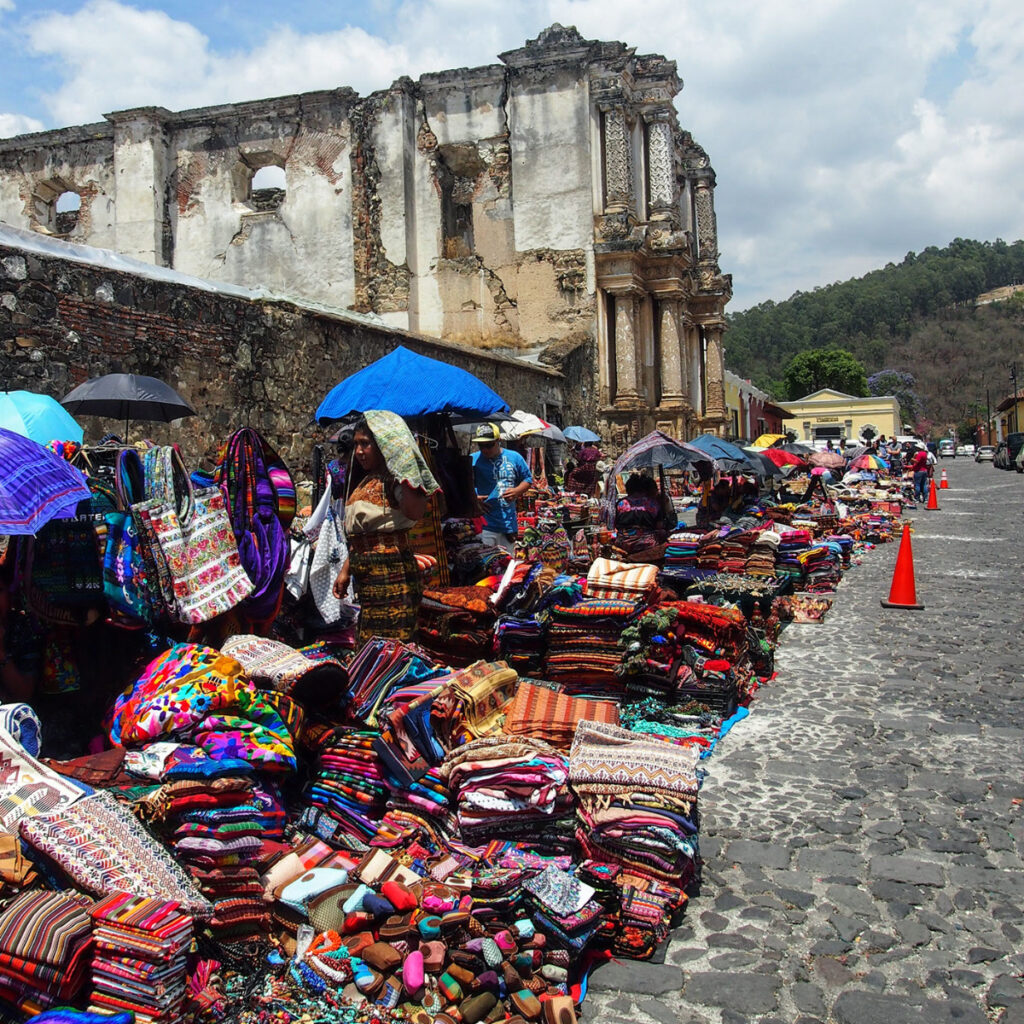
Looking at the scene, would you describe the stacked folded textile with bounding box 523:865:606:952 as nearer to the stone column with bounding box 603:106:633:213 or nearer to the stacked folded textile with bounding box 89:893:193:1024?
the stacked folded textile with bounding box 89:893:193:1024

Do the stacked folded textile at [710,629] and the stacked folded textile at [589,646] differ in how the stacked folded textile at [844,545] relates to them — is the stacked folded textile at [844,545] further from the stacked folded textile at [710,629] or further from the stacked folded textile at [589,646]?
the stacked folded textile at [589,646]

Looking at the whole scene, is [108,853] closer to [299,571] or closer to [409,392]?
[299,571]

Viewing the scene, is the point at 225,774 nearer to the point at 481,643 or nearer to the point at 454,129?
the point at 481,643

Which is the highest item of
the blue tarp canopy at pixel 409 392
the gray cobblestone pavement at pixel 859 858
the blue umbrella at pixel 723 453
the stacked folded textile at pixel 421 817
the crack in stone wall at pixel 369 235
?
the crack in stone wall at pixel 369 235

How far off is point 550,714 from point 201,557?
199 cm

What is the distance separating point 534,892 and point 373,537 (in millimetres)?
2486

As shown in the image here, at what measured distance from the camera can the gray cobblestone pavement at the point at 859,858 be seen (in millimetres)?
3078

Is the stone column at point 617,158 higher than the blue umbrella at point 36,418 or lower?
higher

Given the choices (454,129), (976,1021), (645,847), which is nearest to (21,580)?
(645,847)

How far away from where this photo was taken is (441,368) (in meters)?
7.16

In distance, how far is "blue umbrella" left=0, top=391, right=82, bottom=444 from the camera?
5656mm

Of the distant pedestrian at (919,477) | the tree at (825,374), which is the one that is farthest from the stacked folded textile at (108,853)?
the tree at (825,374)

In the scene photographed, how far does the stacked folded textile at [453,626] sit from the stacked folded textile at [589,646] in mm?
491

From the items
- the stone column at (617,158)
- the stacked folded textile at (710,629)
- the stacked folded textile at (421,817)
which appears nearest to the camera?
the stacked folded textile at (421,817)
